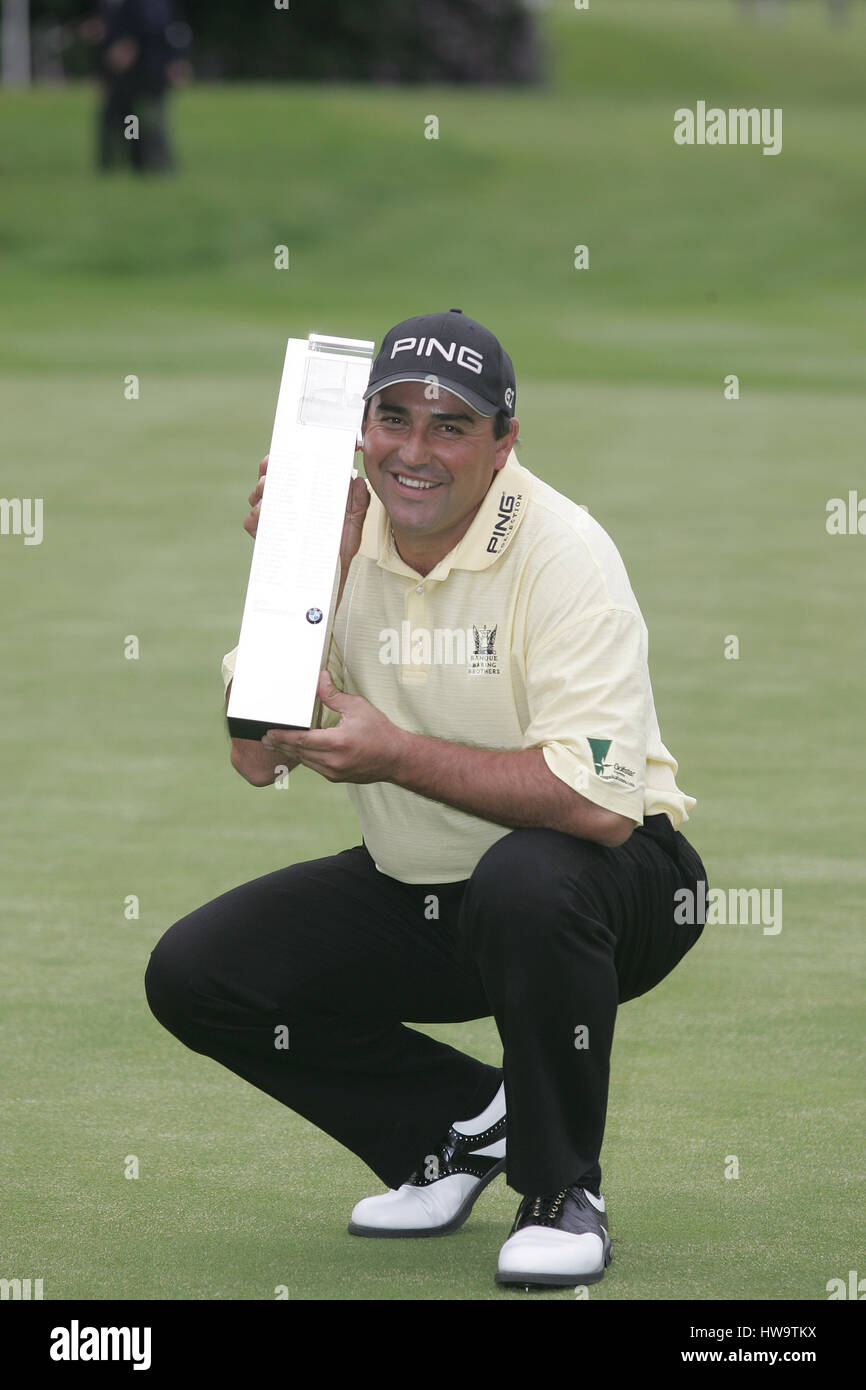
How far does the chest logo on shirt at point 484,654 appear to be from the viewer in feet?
13.4

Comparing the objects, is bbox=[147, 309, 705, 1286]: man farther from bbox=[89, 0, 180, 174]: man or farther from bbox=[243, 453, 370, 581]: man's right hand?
bbox=[89, 0, 180, 174]: man

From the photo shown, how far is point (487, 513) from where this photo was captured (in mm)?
4148

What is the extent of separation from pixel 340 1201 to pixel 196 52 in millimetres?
45376

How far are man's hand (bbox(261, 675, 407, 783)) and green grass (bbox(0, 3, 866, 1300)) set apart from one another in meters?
0.93

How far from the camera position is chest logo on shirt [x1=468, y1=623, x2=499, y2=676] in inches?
160

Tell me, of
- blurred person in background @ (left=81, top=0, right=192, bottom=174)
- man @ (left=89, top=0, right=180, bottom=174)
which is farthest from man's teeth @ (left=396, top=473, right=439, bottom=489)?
man @ (left=89, top=0, right=180, bottom=174)

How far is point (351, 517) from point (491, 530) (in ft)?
0.97

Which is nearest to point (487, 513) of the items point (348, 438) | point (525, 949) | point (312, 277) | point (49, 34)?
point (348, 438)

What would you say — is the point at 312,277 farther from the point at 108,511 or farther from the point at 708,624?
the point at 708,624

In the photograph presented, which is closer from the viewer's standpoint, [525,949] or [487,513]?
[525,949]
